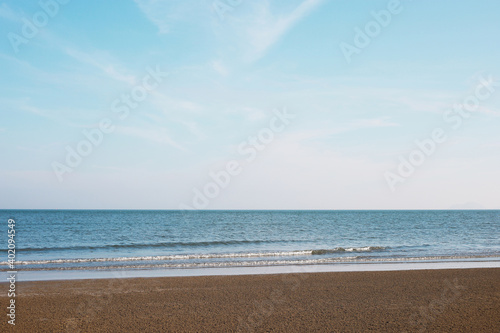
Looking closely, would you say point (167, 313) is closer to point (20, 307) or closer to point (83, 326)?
point (83, 326)

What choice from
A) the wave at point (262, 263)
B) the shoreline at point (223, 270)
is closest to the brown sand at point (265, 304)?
the shoreline at point (223, 270)

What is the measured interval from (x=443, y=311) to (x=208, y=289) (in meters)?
7.08

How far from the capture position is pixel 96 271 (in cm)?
1825

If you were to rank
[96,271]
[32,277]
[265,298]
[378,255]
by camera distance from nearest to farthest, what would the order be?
[265,298] < [32,277] < [96,271] < [378,255]

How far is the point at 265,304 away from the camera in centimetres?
1096

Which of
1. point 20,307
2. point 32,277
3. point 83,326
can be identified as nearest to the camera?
point 83,326

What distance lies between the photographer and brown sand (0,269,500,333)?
8977 mm

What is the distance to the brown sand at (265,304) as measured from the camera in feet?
29.5

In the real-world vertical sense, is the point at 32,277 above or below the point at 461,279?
above

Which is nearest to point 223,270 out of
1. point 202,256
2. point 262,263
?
point 262,263

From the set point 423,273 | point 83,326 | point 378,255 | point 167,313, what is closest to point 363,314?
point 167,313

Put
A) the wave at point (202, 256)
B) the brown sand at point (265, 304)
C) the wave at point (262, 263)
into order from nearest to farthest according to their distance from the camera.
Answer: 1. the brown sand at point (265, 304)
2. the wave at point (262, 263)
3. the wave at point (202, 256)

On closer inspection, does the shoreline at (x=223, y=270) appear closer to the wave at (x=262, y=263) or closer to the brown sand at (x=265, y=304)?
the wave at (x=262, y=263)

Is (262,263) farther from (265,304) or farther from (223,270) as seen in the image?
(265,304)
